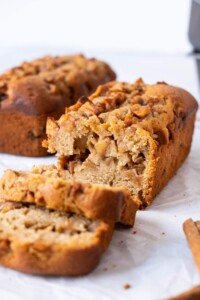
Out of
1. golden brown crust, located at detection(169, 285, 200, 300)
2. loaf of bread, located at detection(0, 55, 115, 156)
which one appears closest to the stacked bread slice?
golden brown crust, located at detection(169, 285, 200, 300)

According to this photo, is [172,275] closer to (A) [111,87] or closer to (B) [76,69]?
(A) [111,87]

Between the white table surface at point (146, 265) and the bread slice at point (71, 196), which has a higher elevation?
the bread slice at point (71, 196)

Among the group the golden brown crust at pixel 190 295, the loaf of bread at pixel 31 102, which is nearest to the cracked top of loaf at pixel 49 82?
the loaf of bread at pixel 31 102

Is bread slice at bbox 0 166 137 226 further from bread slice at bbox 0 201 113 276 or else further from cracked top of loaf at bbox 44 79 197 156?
cracked top of loaf at bbox 44 79 197 156

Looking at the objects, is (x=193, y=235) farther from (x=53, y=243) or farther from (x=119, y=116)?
(x=119, y=116)

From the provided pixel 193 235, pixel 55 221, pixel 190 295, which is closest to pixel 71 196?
pixel 55 221

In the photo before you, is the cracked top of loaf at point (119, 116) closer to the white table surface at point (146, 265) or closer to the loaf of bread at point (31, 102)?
the white table surface at point (146, 265)

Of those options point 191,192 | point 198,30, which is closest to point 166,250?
point 191,192
